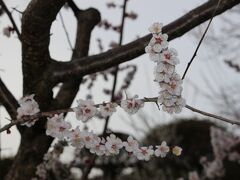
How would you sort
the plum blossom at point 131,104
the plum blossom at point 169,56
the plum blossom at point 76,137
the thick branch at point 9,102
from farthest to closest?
the thick branch at point 9,102, the plum blossom at point 76,137, the plum blossom at point 131,104, the plum blossom at point 169,56

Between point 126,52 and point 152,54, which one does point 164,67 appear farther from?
point 126,52

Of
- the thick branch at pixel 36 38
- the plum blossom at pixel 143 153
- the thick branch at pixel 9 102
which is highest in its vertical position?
the thick branch at pixel 36 38

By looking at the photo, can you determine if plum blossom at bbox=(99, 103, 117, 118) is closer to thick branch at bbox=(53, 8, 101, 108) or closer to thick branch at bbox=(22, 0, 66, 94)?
thick branch at bbox=(22, 0, 66, 94)

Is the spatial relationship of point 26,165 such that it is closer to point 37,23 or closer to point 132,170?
point 37,23

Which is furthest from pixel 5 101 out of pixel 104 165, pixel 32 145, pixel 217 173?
pixel 104 165

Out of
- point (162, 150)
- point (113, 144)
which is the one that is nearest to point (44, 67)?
point (113, 144)

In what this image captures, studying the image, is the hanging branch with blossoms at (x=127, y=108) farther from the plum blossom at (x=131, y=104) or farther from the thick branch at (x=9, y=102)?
the thick branch at (x=9, y=102)

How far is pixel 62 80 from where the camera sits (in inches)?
96.2

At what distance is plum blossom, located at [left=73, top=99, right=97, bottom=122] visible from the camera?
74.6 inches

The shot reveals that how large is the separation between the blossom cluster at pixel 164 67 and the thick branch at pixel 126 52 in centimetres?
61

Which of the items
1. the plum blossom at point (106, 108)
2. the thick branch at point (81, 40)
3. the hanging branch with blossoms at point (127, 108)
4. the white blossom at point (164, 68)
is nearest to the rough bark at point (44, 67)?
the thick branch at point (81, 40)

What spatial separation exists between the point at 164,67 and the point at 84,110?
37 centimetres

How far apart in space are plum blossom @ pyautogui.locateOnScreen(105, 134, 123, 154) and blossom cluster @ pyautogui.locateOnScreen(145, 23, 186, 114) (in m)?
0.30

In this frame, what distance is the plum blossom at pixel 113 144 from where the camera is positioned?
78.2 inches
